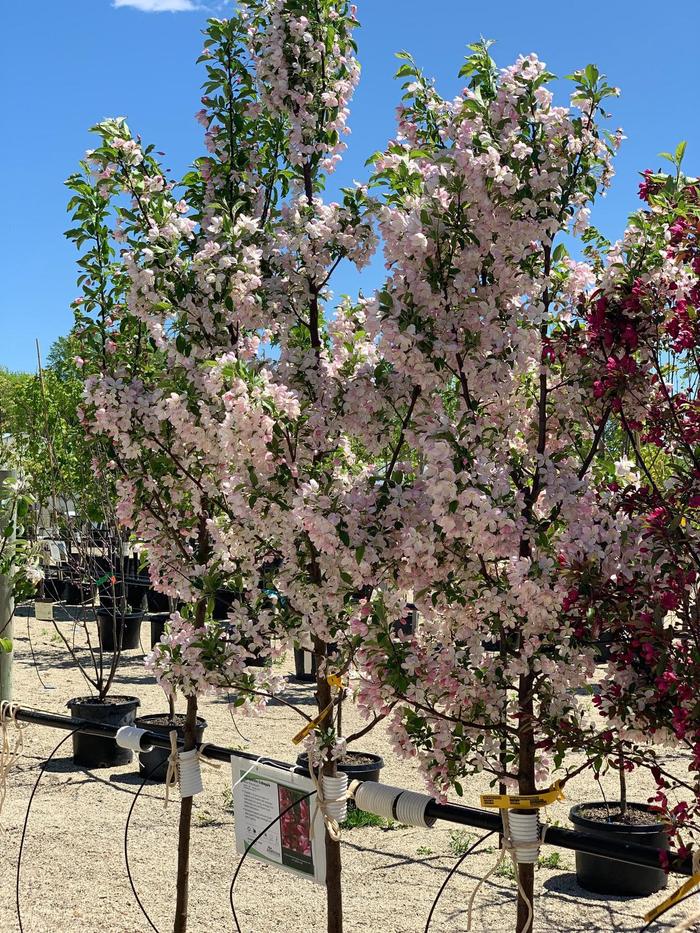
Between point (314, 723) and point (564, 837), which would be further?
point (314, 723)

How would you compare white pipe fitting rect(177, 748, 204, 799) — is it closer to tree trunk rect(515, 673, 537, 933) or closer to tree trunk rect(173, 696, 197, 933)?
tree trunk rect(173, 696, 197, 933)

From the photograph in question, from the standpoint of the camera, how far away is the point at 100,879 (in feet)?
16.5

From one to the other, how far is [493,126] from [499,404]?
71cm

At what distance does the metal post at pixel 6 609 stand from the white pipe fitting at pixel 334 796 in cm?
300

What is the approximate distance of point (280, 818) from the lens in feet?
9.25

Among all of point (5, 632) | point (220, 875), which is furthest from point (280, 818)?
point (5, 632)

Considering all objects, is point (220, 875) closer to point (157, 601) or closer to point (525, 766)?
point (525, 766)

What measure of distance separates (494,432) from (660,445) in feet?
1.38

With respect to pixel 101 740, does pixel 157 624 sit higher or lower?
higher

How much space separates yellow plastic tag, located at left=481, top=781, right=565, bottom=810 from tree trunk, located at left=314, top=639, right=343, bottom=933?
621 mm

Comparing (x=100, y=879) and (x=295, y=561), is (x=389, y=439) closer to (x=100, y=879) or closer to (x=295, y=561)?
(x=295, y=561)

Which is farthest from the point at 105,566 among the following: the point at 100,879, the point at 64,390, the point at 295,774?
the point at 295,774

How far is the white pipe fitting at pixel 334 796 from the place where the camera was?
8.95ft

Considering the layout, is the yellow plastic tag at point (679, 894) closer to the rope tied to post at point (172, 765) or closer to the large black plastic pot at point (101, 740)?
the rope tied to post at point (172, 765)
